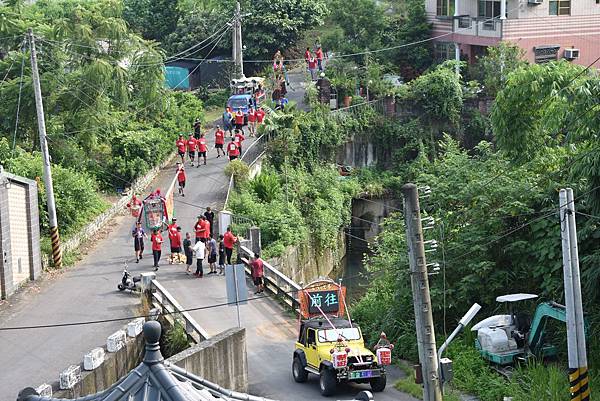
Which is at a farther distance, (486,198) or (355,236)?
(355,236)

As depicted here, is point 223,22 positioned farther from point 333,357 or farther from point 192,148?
point 333,357

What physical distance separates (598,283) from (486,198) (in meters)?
4.19

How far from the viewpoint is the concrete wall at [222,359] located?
2330 cm

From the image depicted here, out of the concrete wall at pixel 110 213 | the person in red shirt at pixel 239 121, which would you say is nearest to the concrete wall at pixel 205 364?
the concrete wall at pixel 110 213

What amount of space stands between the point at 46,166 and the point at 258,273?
23.5 feet

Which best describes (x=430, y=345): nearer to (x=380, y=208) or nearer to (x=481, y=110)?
(x=380, y=208)

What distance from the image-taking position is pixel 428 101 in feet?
167

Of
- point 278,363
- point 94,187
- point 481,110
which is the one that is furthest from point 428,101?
point 278,363

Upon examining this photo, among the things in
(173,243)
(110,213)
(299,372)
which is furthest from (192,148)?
(299,372)

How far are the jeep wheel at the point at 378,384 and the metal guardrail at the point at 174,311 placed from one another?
4235 millimetres

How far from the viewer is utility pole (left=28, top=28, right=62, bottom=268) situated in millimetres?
31484

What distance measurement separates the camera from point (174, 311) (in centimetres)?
2728

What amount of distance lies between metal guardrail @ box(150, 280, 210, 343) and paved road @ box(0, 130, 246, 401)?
88 centimetres

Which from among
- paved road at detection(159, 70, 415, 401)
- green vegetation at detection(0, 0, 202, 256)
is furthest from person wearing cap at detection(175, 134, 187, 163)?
paved road at detection(159, 70, 415, 401)
